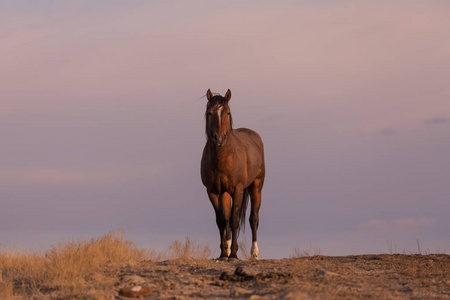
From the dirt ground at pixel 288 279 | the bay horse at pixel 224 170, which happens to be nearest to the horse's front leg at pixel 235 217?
the bay horse at pixel 224 170

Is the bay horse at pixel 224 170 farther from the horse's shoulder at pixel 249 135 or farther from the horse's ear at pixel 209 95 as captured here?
the horse's shoulder at pixel 249 135

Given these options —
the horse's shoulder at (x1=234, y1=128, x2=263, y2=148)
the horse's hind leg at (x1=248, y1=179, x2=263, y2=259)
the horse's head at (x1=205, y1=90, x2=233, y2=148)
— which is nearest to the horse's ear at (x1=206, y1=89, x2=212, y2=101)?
the horse's head at (x1=205, y1=90, x2=233, y2=148)

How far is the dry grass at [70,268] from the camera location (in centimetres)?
976

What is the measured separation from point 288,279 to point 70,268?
12.7 feet

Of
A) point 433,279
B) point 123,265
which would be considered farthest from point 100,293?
point 433,279

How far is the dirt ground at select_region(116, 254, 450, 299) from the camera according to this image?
9.00m

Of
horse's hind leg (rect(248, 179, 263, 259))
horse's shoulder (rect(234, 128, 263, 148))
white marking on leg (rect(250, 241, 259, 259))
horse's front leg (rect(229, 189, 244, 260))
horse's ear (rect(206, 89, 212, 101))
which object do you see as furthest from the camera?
horse's hind leg (rect(248, 179, 263, 259))

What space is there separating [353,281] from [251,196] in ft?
19.9

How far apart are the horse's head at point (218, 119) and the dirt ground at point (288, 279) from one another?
2.60m

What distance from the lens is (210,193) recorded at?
44.2 feet

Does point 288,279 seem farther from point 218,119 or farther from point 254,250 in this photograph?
point 254,250

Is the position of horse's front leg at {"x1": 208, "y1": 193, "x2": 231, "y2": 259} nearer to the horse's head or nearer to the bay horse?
the bay horse

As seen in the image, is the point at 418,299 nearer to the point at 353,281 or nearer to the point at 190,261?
the point at 353,281

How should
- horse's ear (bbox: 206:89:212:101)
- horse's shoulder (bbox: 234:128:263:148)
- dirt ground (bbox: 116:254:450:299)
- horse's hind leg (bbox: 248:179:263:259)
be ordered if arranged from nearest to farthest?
dirt ground (bbox: 116:254:450:299), horse's ear (bbox: 206:89:212:101), horse's shoulder (bbox: 234:128:263:148), horse's hind leg (bbox: 248:179:263:259)
